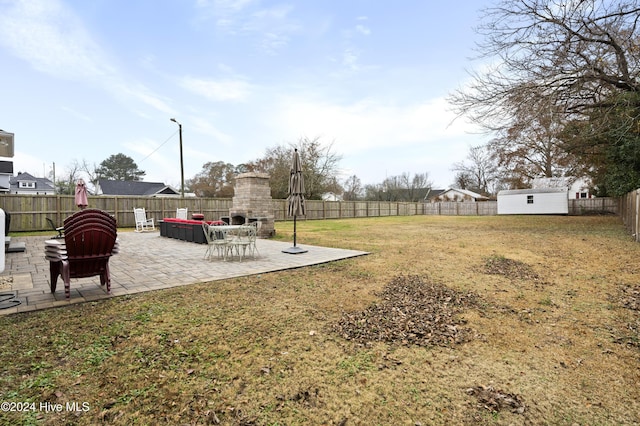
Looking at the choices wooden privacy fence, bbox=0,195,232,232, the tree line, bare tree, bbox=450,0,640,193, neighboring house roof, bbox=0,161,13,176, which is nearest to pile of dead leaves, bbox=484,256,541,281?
the tree line

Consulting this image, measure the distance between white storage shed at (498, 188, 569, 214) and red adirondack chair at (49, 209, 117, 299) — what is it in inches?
1257

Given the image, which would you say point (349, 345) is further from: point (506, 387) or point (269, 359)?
point (506, 387)

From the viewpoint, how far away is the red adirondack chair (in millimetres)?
3633

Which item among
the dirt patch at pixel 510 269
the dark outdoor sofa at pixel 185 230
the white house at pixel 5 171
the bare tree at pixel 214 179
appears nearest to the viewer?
the dirt patch at pixel 510 269

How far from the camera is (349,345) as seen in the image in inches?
108

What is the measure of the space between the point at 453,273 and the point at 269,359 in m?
4.07

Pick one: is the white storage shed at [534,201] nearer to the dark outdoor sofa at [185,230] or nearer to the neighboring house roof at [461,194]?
the neighboring house roof at [461,194]

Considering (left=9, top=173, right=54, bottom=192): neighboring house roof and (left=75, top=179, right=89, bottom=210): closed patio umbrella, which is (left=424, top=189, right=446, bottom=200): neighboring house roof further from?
(left=9, top=173, right=54, bottom=192): neighboring house roof

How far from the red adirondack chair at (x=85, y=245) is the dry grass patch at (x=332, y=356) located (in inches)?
18.2

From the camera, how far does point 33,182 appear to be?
1451 inches

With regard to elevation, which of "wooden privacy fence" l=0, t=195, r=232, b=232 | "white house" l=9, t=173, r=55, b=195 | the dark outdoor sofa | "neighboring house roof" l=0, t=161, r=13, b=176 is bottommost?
the dark outdoor sofa

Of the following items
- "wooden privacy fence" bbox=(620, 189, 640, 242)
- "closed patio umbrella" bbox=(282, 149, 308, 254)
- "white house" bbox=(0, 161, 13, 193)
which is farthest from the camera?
"white house" bbox=(0, 161, 13, 193)

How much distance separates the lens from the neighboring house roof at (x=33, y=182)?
35719 mm

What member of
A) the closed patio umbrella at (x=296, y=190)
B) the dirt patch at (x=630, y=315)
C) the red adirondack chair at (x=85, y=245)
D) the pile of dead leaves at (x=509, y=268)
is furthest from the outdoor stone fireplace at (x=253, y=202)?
the dirt patch at (x=630, y=315)
